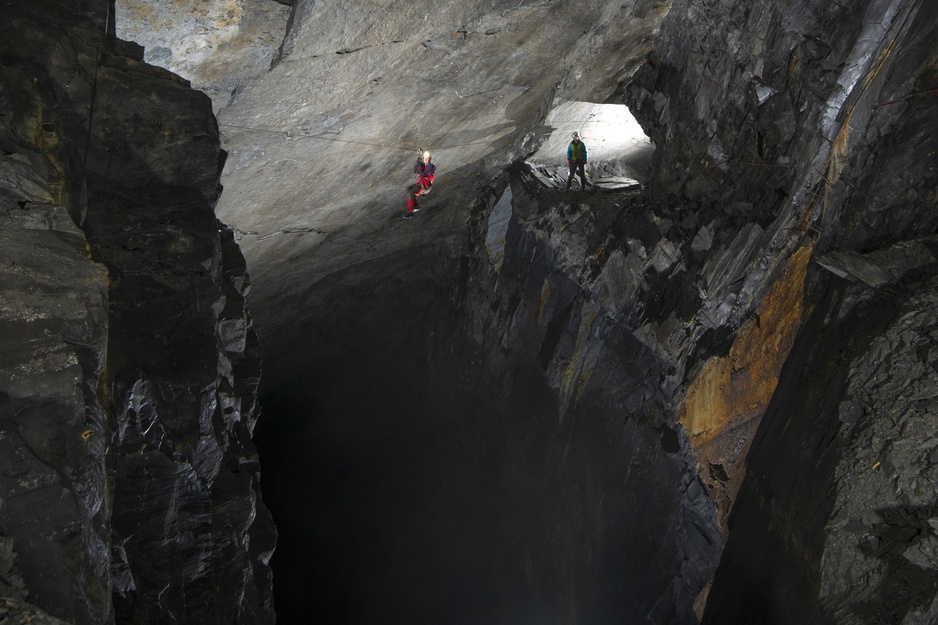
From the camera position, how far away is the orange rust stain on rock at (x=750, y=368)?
7273 mm

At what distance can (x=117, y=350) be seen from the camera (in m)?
5.88

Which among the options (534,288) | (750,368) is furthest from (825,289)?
(534,288)

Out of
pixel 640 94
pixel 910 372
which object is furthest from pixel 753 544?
pixel 640 94

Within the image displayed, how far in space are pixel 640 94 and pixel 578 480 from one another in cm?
542

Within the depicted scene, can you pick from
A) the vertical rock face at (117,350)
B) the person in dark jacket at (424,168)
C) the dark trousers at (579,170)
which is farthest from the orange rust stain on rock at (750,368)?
the vertical rock face at (117,350)

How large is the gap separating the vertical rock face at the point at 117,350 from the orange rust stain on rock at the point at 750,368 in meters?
4.82

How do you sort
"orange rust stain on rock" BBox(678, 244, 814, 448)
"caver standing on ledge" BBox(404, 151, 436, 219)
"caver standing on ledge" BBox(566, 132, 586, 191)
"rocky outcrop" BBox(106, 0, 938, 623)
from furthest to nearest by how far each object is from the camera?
"caver standing on ledge" BBox(566, 132, 586, 191) < "caver standing on ledge" BBox(404, 151, 436, 219) < "orange rust stain on rock" BBox(678, 244, 814, 448) < "rocky outcrop" BBox(106, 0, 938, 623)

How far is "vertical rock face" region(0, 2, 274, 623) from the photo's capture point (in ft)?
14.0

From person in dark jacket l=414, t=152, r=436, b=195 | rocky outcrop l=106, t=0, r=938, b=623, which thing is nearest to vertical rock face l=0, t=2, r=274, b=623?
rocky outcrop l=106, t=0, r=938, b=623

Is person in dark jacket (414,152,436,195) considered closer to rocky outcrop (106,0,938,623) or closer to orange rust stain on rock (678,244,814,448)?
rocky outcrop (106,0,938,623)

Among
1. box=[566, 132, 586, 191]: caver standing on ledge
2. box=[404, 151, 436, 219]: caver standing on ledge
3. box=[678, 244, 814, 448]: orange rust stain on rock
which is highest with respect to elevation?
box=[566, 132, 586, 191]: caver standing on ledge

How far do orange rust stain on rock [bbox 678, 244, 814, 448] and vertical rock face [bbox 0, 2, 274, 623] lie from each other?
4.82m

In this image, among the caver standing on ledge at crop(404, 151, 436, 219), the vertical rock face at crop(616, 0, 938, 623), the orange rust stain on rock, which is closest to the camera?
the vertical rock face at crop(616, 0, 938, 623)

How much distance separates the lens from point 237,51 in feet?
22.1
